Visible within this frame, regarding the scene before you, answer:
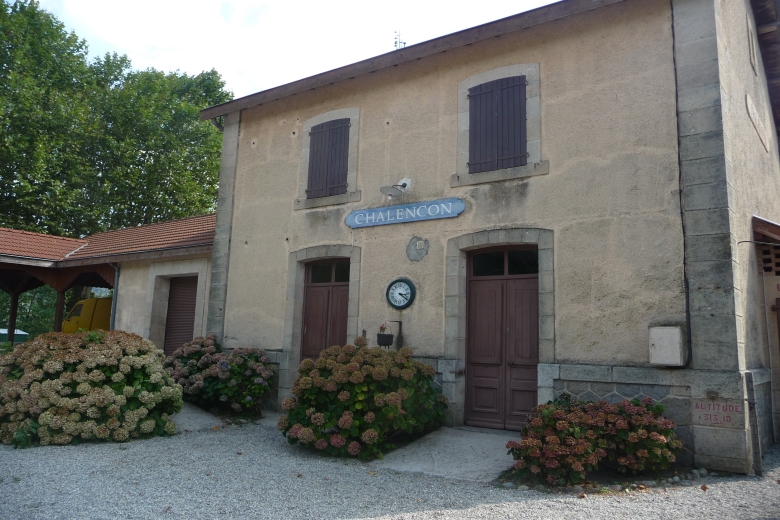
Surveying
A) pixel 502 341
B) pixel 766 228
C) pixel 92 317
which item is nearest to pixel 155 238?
pixel 92 317

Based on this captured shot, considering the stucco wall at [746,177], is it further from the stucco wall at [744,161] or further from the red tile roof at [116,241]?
the red tile roof at [116,241]

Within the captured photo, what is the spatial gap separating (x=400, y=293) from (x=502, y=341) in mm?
1459

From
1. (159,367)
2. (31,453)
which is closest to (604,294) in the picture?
(159,367)

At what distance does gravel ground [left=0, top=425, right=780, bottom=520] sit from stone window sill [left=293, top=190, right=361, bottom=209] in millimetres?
3744

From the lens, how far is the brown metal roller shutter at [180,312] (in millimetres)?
11234

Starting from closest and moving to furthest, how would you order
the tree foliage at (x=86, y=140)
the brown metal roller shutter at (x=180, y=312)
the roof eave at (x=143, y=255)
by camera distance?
the roof eave at (x=143, y=255) → the brown metal roller shutter at (x=180, y=312) → the tree foliage at (x=86, y=140)

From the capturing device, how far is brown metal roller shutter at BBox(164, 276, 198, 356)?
11.2 metres

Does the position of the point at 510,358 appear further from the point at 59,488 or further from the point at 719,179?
the point at 59,488

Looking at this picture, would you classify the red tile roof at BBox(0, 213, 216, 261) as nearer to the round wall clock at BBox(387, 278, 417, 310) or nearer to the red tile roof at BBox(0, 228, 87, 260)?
the red tile roof at BBox(0, 228, 87, 260)

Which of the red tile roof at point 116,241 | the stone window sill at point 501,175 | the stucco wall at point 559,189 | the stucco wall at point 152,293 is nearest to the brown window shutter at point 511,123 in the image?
the stone window sill at point 501,175

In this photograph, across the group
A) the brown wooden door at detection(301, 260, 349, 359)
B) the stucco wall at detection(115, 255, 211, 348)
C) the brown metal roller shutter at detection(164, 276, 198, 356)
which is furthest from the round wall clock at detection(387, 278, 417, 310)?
the brown metal roller shutter at detection(164, 276, 198, 356)

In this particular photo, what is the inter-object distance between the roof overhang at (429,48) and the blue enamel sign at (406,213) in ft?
6.60

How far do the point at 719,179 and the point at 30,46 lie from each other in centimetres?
2175

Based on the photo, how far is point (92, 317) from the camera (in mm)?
13531
